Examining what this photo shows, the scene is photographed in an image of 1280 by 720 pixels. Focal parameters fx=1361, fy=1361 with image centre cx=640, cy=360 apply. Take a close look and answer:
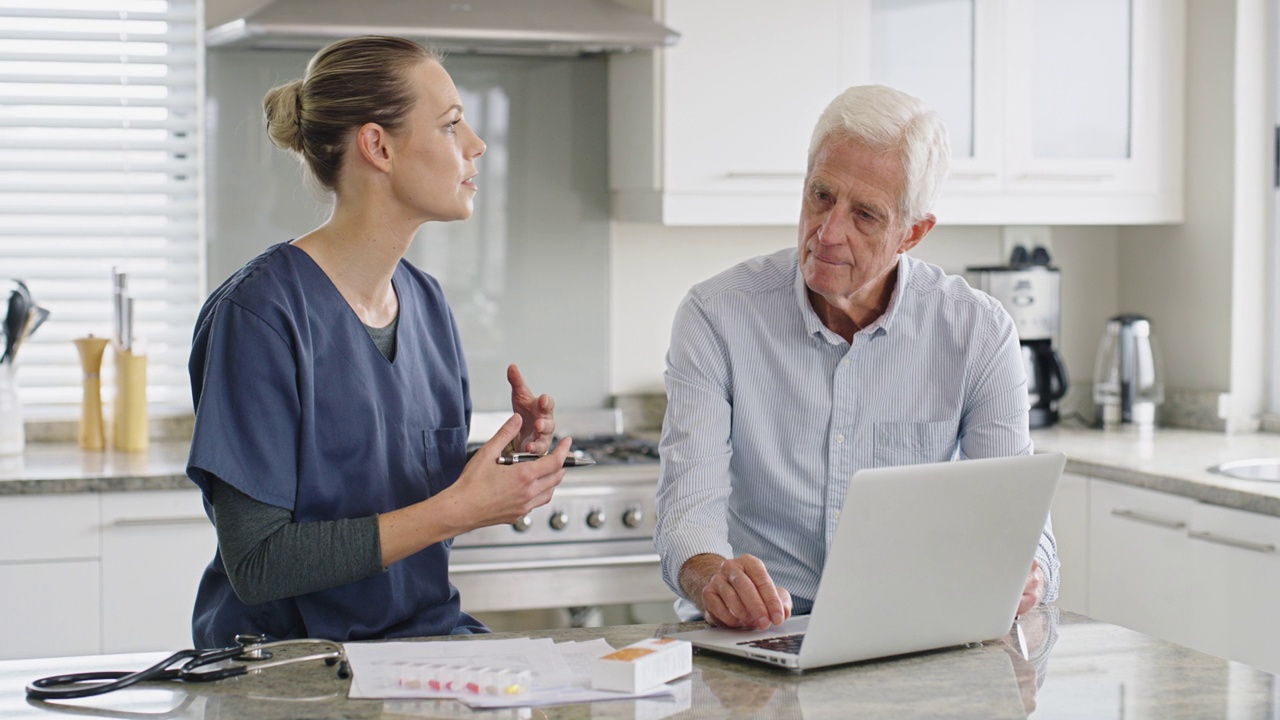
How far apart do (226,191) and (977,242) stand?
2036mm

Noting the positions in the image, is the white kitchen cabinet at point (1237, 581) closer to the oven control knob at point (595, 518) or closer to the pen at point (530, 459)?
the oven control knob at point (595, 518)

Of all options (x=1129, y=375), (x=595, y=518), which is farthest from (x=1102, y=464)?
(x=595, y=518)

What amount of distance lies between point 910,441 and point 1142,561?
4.07 ft

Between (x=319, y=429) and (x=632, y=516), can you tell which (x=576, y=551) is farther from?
(x=319, y=429)

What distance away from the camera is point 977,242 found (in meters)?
3.85

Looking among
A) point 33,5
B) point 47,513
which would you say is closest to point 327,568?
point 47,513

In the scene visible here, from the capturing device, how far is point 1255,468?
303 centimetres

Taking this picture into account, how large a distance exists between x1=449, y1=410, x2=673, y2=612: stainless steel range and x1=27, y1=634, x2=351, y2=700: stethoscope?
4.84ft

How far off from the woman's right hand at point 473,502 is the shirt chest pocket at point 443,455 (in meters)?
0.17

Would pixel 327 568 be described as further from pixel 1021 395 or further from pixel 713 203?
pixel 713 203

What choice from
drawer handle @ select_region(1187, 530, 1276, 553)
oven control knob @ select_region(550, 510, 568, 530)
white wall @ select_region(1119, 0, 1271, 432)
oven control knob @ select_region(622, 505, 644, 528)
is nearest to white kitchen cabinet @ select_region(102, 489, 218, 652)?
oven control knob @ select_region(550, 510, 568, 530)

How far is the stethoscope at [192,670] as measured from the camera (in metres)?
1.37

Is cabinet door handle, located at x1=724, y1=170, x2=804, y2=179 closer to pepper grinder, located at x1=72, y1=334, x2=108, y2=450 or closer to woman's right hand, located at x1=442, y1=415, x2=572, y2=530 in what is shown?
pepper grinder, located at x1=72, y1=334, x2=108, y2=450

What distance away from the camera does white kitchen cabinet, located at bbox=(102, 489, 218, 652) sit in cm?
280
